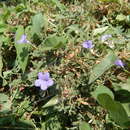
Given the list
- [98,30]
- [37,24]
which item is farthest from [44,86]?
[98,30]

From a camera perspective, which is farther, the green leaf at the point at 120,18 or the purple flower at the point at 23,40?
the green leaf at the point at 120,18

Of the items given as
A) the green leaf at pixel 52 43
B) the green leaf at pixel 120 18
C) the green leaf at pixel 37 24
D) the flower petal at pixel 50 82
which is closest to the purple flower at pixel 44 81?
the flower petal at pixel 50 82

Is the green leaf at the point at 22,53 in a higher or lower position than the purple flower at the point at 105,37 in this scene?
lower

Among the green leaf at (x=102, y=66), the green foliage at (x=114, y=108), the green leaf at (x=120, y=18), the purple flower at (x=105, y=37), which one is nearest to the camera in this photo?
the green foliage at (x=114, y=108)

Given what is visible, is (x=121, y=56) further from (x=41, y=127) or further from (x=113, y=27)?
(x=41, y=127)

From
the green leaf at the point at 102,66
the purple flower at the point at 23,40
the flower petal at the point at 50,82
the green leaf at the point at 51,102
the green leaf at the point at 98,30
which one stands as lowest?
the green leaf at the point at 51,102

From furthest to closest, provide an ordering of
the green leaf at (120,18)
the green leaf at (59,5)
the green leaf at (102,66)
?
the green leaf at (59,5) < the green leaf at (120,18) < the green leaf at (102,66)

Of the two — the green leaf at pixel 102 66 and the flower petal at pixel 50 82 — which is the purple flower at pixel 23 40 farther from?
the green leaf at pixel 102 66
